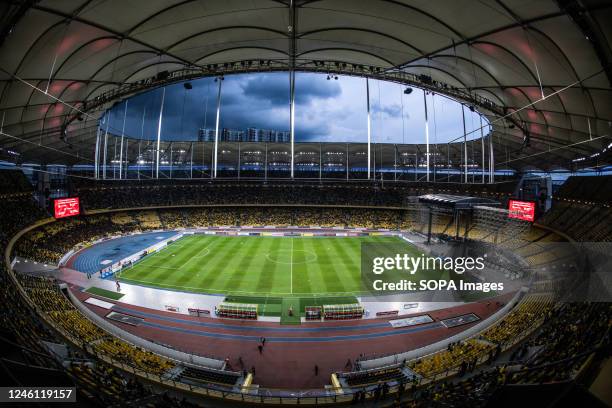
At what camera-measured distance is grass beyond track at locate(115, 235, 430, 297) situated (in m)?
26.9

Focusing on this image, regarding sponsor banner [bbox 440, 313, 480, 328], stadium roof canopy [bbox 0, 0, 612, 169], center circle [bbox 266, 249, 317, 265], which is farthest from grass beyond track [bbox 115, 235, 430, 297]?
stadium roof canopy [bbox 0, 0, 612, 169]

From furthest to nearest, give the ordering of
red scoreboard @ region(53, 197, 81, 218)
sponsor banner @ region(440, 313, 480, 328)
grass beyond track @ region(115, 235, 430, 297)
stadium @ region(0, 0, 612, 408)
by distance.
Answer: red scoreboard @ region(53, 197, 81, 218)
grass beyond track @ region(115, 235, 430, 297)
sponsor banner @ region(440, 313, 480, 328)
stadium @ region(0, 0, 612, 408)

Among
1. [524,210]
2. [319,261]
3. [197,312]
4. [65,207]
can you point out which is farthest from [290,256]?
[65,207]

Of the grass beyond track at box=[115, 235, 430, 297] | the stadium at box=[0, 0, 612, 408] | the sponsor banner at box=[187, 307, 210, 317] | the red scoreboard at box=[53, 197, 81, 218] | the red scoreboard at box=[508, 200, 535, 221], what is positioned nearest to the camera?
the stadium at box=[0, 0, 612, 408]

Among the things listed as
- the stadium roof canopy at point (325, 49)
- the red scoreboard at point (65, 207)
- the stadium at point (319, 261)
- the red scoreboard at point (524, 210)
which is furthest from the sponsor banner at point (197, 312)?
the red scoreboard at point (524, 210)

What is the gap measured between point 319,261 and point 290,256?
421 cm

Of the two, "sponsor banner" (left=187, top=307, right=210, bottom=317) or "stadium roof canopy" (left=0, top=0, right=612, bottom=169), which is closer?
"stadium roof canopy" (left=0, top=0, right=612, bottom=169)

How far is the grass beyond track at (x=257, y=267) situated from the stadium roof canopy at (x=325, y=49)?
17001 millimetres

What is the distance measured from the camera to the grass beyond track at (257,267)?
2686 centimetres

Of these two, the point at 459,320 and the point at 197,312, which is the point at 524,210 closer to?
the point at 459,320

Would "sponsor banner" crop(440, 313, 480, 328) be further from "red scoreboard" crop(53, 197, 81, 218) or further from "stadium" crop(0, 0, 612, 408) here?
"red scoreboard" crop(53, 197, 81, 218)

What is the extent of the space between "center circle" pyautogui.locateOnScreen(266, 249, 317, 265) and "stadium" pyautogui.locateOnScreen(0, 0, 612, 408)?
0.51 m

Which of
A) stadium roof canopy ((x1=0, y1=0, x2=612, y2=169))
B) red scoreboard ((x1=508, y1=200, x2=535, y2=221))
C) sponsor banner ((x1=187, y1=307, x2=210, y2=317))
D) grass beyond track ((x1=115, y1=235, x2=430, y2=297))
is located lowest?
sponsor banner ((x1=187, y1=307, x2=210, y2=317))

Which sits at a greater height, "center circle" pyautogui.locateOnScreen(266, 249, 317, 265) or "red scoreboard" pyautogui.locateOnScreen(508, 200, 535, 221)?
"red scoreboard" pyautogui.locateOnScreen(508, 200, 535, 221)
